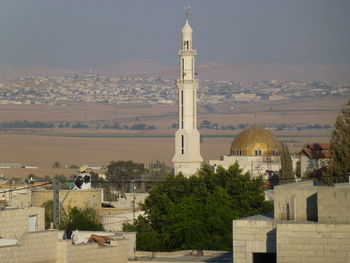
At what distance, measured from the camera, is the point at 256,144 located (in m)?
101

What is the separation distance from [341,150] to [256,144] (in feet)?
164

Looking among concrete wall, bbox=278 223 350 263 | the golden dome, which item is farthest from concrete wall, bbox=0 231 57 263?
the golden dome

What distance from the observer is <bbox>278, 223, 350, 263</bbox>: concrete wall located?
19.5 m

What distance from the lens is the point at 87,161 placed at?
152 metres

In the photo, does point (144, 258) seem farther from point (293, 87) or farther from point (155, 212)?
point (293, 87)

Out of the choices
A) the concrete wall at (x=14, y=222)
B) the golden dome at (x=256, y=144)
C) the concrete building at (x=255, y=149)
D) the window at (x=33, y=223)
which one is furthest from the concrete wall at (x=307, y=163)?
the concrete wall at (x=14, y=222)

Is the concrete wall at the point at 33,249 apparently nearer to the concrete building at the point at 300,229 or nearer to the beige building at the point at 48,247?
the beige building at the point at 48,247

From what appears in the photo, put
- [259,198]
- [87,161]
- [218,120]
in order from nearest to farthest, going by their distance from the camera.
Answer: [259,198]
[87,161]
[218,120]

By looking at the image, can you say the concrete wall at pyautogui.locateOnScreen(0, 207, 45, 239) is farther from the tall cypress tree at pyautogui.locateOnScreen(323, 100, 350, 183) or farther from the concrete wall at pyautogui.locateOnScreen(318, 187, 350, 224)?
the tall cypress tree at pyautogui.locateOnScreen(323, 100, 350, 183)

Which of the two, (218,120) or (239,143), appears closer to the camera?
(239,143)

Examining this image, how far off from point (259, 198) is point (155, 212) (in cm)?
396

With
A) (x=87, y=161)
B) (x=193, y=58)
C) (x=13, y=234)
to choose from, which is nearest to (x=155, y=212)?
(x=13, y=234)

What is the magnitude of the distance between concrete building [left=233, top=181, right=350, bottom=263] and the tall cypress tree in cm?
2290

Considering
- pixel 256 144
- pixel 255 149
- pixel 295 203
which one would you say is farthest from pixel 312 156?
pixel 295 203
